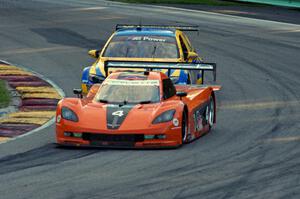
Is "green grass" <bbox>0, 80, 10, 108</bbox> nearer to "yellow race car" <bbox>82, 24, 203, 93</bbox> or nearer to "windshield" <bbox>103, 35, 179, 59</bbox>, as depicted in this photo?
"yellow race car" <bbox>82, 24, 203, 93</bbox>

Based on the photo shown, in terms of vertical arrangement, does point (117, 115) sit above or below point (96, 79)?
above

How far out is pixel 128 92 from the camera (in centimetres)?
1675

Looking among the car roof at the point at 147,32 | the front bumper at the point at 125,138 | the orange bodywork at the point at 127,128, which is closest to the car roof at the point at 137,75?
the orange bodywork at the point at 127,128

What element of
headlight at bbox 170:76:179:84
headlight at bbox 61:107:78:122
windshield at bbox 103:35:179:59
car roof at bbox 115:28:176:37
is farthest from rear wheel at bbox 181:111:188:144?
car roof at bbox 115:28:176:37

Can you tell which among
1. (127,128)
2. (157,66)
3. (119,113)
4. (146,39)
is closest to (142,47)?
(146,39)

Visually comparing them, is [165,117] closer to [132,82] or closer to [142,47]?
[132,82]

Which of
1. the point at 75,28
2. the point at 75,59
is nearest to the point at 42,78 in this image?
the point at 75,59

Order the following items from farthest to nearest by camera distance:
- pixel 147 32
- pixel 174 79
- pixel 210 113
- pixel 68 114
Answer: pixel 147 32 < pixel 174 79 < pixel 210 113 < pixel 68 114

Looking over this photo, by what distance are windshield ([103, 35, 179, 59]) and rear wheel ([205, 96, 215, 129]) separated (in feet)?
12.1

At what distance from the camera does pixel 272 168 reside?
1409 cm

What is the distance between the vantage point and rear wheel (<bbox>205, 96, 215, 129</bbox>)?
17797 mm

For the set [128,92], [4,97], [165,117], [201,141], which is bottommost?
[4,97]

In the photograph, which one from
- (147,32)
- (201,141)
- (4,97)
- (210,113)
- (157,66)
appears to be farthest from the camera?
(147,32)

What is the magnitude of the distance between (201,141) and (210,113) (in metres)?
1.60
